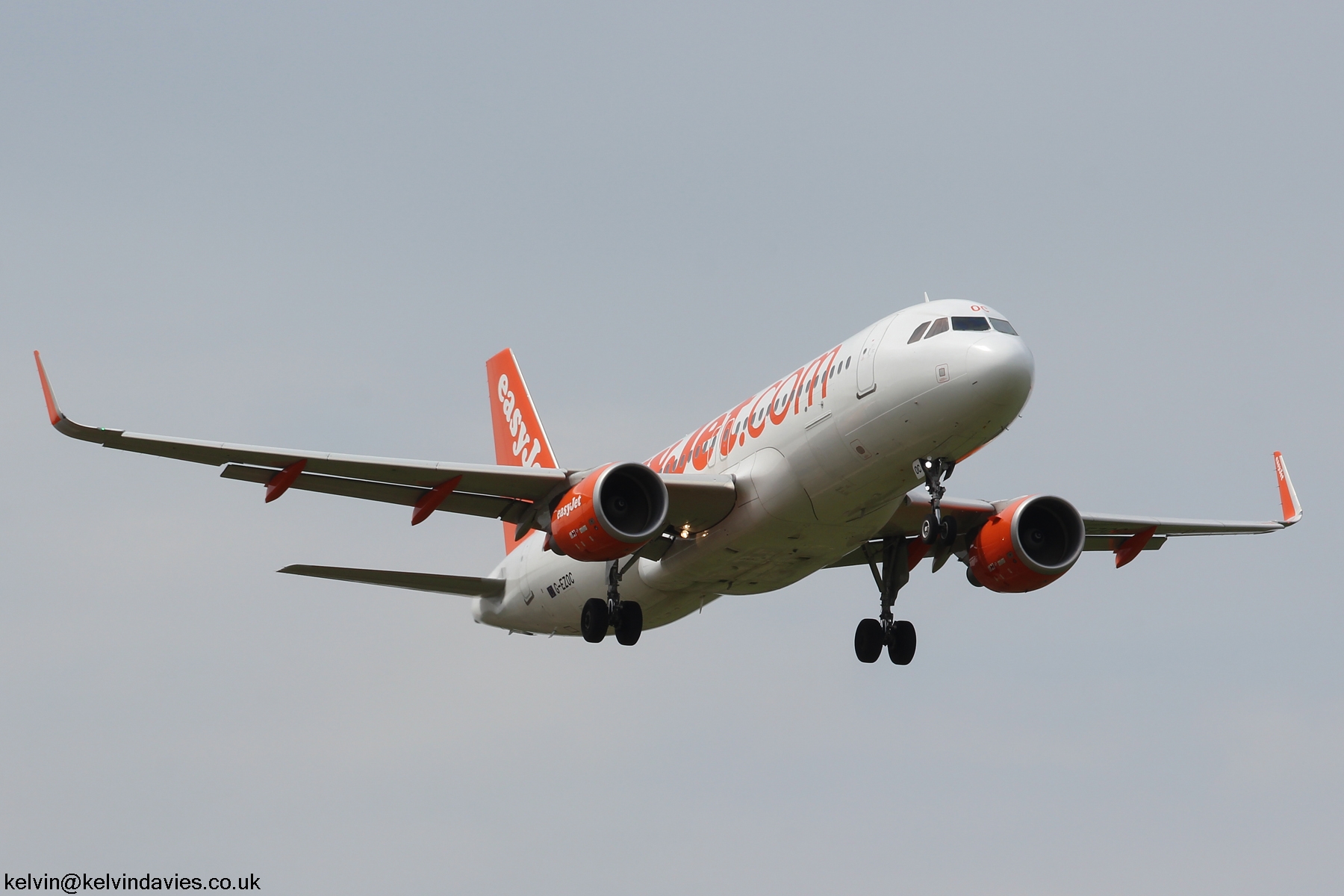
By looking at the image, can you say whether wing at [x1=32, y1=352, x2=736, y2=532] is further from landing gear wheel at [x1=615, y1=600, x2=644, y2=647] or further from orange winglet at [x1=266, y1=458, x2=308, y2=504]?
landing gear wheel at [x1=615, y1=600, x2=644, y2=647]

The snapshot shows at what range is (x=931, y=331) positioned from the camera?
90.4 feet

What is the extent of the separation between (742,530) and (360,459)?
713cm

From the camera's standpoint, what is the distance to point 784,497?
29.3 meters

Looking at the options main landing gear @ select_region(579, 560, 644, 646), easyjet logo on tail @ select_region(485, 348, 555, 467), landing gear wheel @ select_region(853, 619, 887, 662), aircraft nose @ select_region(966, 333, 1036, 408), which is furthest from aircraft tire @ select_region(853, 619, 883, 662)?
easyjet logo on tail @ select_region(485, 348, 555, 467)

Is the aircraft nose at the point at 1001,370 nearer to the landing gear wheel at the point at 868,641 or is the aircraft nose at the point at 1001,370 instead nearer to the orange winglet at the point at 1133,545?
the landing gear wheel at the point at 868,641

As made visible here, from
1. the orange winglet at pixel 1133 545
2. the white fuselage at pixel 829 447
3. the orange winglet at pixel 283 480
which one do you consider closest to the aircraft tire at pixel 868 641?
the white fuselage at pixel 829 447

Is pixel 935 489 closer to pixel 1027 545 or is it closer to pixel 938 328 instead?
pixel 938 328

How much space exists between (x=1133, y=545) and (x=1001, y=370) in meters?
12.0

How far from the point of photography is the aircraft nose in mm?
26594

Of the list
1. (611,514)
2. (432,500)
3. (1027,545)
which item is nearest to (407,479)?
(432,500)

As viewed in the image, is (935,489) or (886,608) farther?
(886,608)

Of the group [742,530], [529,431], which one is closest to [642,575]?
[742,530]

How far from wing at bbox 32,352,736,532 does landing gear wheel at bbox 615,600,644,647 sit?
2326mm

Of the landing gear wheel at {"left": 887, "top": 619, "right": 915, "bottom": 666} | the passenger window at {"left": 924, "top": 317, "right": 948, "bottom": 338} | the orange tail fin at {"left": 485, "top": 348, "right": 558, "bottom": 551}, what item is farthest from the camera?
the orange tail fin at {"left": 485, "top": 348, "right": 558, "bottom": 551}
